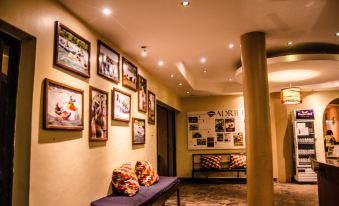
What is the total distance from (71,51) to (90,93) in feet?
2.10

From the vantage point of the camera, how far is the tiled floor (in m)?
6.07

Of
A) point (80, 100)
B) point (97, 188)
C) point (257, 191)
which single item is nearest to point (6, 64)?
point (80, 100)

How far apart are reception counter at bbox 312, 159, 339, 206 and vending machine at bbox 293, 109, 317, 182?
4075mm

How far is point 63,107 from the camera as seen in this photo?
3.11 m

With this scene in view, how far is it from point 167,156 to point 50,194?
22.7 feet

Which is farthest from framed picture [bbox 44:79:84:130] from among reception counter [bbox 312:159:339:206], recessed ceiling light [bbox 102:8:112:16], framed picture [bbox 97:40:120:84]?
reception counter [bbox 312:159:339:206]

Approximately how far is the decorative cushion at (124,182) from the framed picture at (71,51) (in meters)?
1.54

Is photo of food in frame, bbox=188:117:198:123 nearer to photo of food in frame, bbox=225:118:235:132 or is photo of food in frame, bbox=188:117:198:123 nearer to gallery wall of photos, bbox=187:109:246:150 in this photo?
gallery wall of photos, bbox=187:109:246:150

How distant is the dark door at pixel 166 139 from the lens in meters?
9.48

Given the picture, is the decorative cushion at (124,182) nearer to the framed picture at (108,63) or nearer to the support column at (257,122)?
the framed picture at (108,63)

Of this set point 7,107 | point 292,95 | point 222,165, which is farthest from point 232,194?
point 7,107

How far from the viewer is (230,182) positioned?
8.82 m

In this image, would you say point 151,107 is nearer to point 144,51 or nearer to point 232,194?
point 144,51

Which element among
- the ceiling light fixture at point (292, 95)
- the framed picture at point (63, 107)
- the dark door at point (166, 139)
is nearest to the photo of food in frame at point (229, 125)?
the dark door at point (166, 139)
